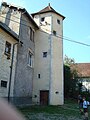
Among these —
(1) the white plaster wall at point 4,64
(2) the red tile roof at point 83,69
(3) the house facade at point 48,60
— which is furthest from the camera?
(2) the red tile roof at point 83,69

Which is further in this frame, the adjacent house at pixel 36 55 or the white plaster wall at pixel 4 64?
the adjacent house at pixel 36 55

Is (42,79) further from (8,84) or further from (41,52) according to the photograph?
(8,84)

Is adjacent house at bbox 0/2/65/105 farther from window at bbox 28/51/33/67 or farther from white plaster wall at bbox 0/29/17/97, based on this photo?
white plaster wall at bbox 0/29/17/97

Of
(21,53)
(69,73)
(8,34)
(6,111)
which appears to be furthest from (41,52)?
(6,111)

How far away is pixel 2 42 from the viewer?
16.5 m

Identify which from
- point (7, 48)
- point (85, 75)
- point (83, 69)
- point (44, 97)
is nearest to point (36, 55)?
point (44, 97)

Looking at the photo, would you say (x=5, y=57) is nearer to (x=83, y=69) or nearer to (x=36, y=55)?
(x=36, y=55)

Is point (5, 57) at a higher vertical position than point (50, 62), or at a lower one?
lower

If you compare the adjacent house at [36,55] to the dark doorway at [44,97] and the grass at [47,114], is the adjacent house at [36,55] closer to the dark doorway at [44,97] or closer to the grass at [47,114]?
the dark doorway at [44,97]

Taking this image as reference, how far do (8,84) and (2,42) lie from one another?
3.88 meters

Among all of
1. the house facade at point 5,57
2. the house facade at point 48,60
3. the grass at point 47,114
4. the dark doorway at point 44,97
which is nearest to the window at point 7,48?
the house facade at point 5,57

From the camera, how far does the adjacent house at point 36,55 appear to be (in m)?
19.9

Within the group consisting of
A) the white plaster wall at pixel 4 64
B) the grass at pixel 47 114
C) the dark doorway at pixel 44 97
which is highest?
the white plaster wall at pixel 4 64

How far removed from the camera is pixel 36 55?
2534 centimetres
